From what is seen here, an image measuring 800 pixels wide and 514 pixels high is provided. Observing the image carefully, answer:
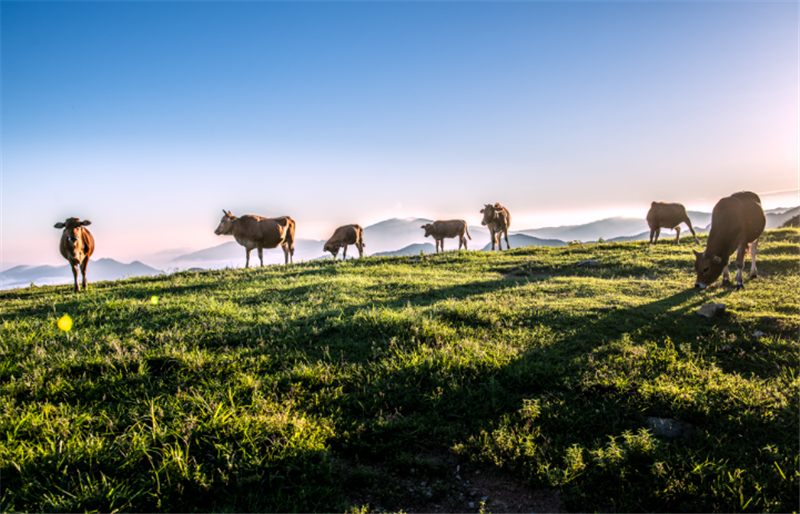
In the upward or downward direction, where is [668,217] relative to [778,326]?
upward

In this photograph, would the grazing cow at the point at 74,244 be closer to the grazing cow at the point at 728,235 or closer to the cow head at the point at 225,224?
the cow head at the point at 225,224

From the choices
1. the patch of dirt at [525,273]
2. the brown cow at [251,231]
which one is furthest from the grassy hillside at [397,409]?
the brown cow at [251,231]

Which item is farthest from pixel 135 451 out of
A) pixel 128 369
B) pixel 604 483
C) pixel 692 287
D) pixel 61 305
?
pixel 692 287

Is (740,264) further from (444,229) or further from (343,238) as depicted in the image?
(444,229)

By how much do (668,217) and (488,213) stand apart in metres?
10.5

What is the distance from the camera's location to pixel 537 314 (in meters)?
7.76

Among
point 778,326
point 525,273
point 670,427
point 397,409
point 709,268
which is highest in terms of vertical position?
point 709,268

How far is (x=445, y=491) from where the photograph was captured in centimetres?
340

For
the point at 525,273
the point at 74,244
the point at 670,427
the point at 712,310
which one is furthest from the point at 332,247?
the point at 670,427

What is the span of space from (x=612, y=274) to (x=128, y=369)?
45.8ft

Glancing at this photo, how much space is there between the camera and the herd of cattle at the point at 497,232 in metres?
10.3

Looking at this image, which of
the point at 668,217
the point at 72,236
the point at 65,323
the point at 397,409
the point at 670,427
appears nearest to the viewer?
the point at 670,427

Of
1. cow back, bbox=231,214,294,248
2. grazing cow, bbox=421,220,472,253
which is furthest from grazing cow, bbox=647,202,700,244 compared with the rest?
cow back, bbox=231,214,294,248

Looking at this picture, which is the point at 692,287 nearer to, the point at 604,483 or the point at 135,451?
the point at 604,483
